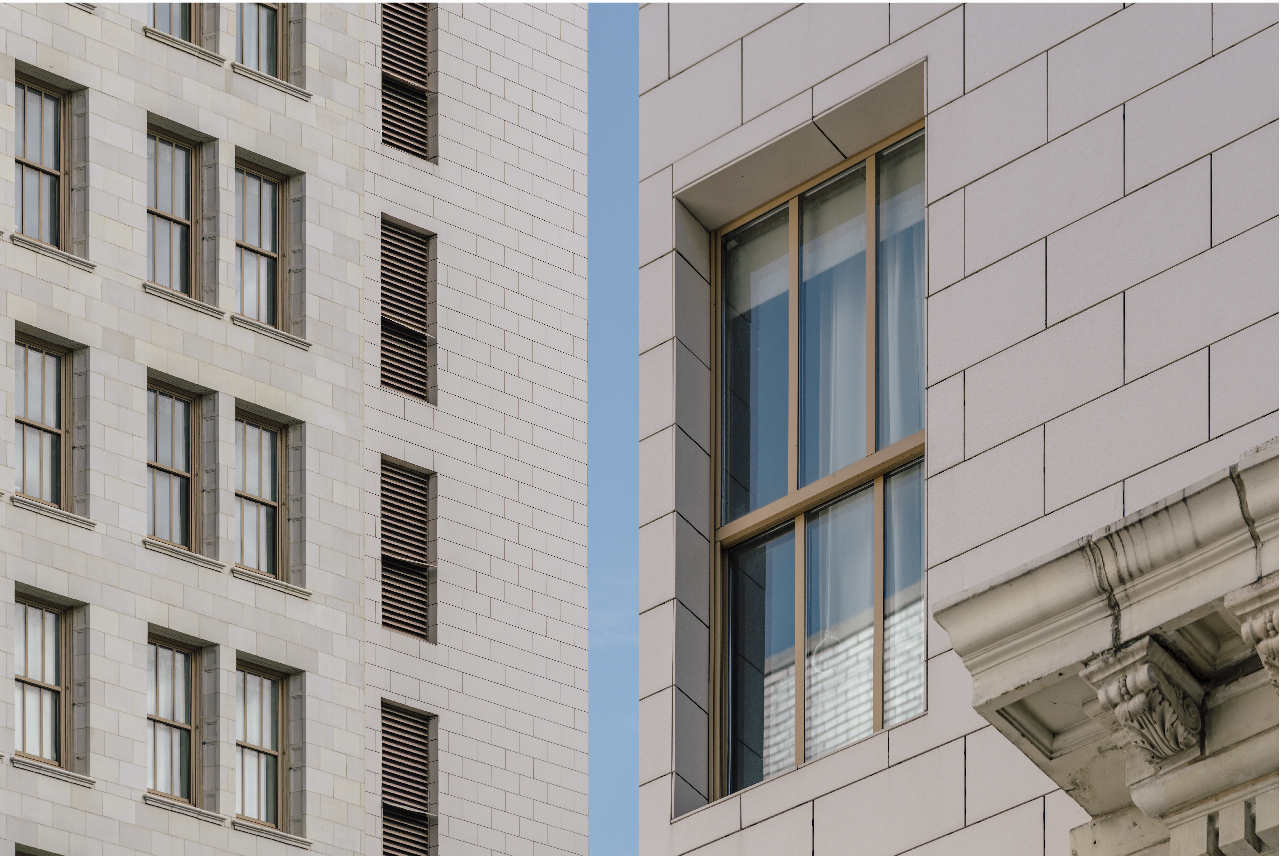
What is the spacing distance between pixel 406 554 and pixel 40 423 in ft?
29.7

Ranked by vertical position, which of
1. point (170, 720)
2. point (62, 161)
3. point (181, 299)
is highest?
point (62, 161)

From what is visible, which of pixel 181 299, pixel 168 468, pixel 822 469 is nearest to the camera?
pixel 822 469

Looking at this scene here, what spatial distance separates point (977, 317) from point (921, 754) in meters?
3.01

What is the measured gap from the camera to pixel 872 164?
20.1 metres

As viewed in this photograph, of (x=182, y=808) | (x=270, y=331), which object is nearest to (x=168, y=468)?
(x=270, y=331)

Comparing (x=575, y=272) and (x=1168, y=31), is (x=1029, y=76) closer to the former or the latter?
(x=1168, y=31)

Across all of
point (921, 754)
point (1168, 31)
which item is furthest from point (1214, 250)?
point (921, 754)

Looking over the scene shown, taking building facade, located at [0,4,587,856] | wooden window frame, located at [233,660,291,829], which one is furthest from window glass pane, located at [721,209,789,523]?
wooden window frame, located at [233,660,291,829]

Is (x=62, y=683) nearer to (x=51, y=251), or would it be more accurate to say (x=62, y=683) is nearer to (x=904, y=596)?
(x=51, y=251)

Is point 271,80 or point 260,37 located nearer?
point 271,80

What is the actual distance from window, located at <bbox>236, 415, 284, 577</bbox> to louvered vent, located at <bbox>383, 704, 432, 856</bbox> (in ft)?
13.0

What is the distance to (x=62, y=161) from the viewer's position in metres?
47.2

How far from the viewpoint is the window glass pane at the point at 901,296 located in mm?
19266

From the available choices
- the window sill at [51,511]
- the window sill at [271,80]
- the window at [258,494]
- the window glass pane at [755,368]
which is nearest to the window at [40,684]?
the window sill at [51,511]
